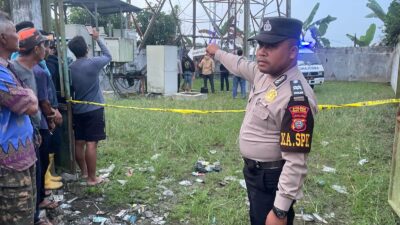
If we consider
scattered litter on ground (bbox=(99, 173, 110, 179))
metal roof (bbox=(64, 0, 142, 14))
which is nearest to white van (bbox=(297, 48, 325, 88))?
metal roof (bbox=(64, 0, 142, 14))

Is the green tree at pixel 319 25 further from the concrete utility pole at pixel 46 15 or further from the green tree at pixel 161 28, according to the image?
the concrete utility pole at pixel 46 15

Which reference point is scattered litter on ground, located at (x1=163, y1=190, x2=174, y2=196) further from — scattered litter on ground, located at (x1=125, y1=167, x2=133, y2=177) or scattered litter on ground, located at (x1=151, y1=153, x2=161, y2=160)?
scattered litter on ground, located at (x1=151, y1=153, x2=161, y2=160)

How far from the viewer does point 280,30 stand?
2102 millimetres

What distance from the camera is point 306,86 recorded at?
210 cm

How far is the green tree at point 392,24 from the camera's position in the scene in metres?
19.2

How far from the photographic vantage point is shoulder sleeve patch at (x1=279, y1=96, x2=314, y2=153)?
1.95 meters

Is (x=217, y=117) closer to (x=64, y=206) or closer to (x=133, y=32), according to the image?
(x=64, y=206)

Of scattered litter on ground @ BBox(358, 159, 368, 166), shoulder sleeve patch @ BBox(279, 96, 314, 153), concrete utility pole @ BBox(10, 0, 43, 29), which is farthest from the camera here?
concrete utility pole @ BBox(10, 0, 43, 29)

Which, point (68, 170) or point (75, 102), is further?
point (68, 170)

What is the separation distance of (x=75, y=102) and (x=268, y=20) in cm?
277

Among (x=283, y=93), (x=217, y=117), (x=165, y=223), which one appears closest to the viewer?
(x=283, y=93)

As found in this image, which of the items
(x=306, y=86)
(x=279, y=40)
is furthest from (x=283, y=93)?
(x=279, y=40)

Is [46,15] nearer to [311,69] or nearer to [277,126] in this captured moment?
[277,126]

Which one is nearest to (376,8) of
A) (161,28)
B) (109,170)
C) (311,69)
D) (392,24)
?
(392,24)
